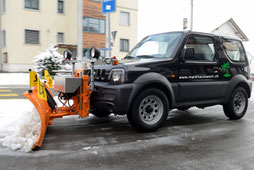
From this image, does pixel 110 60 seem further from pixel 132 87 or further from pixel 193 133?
pixel 193 133

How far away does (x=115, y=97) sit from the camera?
14.1 ft

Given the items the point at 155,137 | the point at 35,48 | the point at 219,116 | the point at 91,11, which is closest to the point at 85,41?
the point at 91,11

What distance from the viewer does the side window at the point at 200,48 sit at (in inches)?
204

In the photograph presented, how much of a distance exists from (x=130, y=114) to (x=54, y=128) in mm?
1578

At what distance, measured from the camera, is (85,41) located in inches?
1034

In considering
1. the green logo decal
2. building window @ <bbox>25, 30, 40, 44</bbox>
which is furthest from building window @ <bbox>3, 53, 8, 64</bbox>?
the green logo decal

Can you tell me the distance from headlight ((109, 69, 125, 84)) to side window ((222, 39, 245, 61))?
282 cm

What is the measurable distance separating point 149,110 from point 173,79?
79 cm

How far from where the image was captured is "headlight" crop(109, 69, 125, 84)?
438 centimetres

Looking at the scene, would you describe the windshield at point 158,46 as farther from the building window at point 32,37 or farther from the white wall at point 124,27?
the white wall at point 124,27

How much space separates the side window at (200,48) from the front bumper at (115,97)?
4.95 feet

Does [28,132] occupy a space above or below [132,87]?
below

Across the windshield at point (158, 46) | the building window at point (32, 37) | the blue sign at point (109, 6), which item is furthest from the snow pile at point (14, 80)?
the windshield at point (158, 46)

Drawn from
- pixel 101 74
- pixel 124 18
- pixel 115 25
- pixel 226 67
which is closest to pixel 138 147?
pixel 101 74
